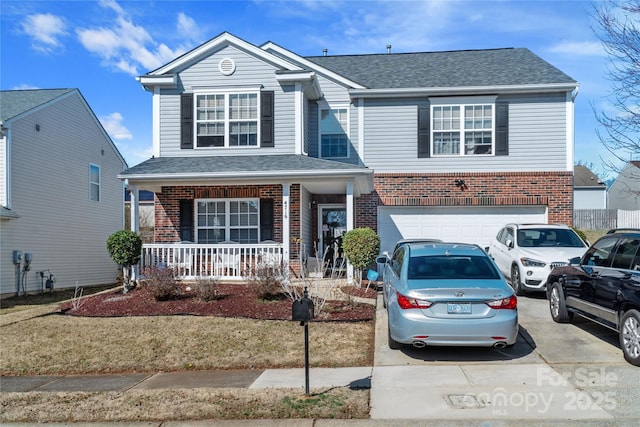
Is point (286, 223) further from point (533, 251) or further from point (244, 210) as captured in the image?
point (533, 251)

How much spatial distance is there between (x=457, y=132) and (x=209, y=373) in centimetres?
1134

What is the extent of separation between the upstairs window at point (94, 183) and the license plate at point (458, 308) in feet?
60.2

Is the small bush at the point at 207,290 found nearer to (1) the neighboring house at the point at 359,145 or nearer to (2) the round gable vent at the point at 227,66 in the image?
(1) the neighboring house at the point at 359,145

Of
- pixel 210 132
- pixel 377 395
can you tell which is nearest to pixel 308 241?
pixel 210 132

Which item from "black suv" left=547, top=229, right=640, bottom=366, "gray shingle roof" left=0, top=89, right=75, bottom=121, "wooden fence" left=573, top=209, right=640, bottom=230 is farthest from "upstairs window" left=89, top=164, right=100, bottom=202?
"wooden fence" left=573, top=209, right=640, bottom=230

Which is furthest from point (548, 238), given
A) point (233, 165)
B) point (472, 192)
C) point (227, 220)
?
point (227, 220)

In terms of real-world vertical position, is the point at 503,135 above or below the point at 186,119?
below

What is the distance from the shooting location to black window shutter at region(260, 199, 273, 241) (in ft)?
50.8

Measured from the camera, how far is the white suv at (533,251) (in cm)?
1103

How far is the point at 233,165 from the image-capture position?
A: 14.1m

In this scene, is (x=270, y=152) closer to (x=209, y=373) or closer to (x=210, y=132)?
(x=210, y=132)

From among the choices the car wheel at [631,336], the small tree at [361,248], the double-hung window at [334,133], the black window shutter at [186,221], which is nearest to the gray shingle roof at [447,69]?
the double-hung window at [334,133]

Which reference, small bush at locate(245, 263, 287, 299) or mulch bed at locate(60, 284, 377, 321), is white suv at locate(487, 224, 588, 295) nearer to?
mulch bed at locate(60, 284, 377, 321)

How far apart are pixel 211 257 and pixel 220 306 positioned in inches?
119
